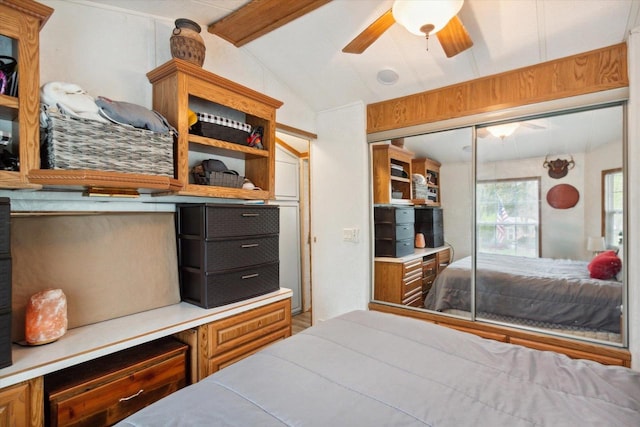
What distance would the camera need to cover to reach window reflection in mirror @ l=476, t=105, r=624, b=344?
2080 millimetres

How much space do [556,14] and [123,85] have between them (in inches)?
96.0

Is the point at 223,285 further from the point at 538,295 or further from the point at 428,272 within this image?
the point at 538,295

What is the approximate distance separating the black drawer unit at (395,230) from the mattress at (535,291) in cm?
43

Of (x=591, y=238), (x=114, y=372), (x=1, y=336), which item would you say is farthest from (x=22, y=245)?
(x=591, y=238)

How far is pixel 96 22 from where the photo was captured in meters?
1.76

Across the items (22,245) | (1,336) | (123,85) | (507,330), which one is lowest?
(507,330)

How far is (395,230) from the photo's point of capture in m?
2.98

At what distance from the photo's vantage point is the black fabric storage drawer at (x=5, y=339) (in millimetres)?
1188

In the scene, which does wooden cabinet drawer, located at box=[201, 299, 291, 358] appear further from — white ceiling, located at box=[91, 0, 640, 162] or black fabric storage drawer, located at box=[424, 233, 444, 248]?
white ceiling, located at box=[91, 0, 640, 162]

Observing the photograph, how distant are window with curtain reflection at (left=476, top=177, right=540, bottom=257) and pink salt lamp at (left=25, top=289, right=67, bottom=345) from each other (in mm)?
2595

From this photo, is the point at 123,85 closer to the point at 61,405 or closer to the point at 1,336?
the point at 1,336

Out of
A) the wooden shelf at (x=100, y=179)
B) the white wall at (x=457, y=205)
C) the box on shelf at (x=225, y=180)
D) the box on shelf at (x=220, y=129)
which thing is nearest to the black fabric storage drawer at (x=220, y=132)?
the box on shelf at (x=220, y=129)

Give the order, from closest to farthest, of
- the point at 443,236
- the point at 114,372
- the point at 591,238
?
the point at 114,372
the point at 591,238
the point at 443,236

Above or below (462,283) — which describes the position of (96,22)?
above
